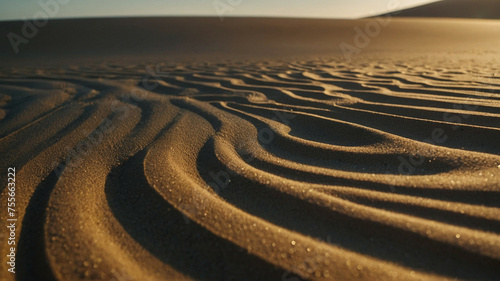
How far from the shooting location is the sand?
71 centimetres

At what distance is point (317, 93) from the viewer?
2.29 metres

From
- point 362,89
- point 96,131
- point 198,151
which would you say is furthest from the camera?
point 362,89

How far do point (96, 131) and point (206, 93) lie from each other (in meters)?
1.09

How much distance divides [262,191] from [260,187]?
2 centimetres

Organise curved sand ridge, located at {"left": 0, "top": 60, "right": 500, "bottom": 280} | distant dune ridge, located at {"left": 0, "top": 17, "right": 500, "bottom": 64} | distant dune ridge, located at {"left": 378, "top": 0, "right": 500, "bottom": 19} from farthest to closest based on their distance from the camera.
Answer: distant dune ridge, located at {"left": 378, "top": 0, "right": 500, "bottom": 19}, distant dune ridge, located at {"left": 0, "top": 17, "right": 500, "bottom": 64}, curved sand ridge, located at {"left": 0, "top": 60, "right": 500, "bottom": 280}

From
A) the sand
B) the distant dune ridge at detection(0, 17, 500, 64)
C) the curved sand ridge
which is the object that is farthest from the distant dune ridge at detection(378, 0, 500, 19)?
the curved sand ridge

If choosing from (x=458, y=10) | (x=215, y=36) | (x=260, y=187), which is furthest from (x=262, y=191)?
(x=458, y=10)

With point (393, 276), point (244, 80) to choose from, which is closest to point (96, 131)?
point (393, 276)

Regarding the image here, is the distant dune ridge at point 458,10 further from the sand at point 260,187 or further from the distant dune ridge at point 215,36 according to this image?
the sand at point 260,187

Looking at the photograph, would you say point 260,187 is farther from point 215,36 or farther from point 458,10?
point 458,10

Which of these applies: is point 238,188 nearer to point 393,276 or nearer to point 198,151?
point 198,151

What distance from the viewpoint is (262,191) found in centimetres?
97

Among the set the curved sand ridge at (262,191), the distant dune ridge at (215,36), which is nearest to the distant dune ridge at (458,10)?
the distant dune ridge at (215,36)

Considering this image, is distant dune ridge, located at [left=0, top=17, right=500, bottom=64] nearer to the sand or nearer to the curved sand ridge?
the sand
